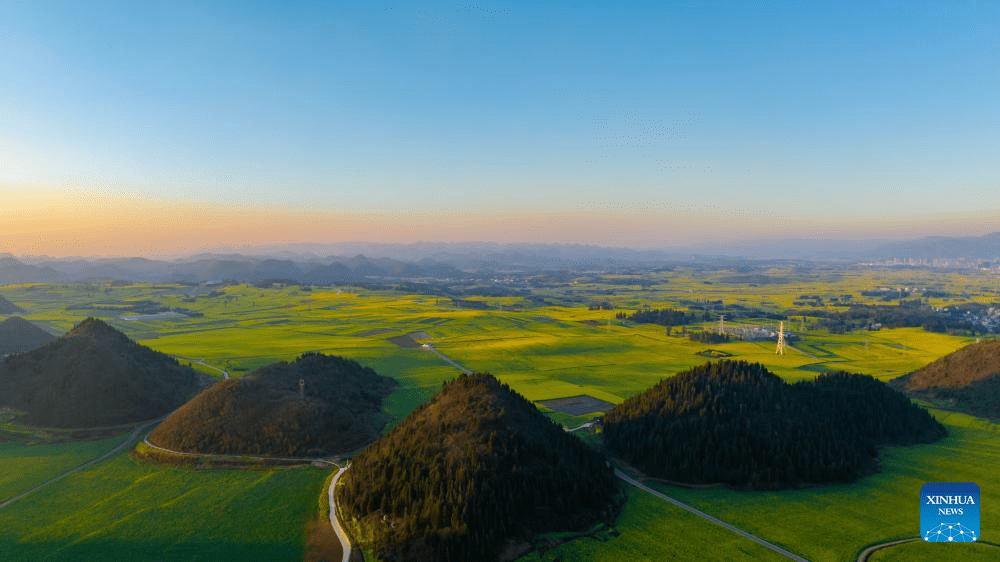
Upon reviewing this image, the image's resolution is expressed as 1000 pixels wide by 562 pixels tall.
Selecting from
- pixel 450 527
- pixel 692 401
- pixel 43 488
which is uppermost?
pixel 692 401

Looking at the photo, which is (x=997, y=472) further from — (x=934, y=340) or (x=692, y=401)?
(x=934, y=340)

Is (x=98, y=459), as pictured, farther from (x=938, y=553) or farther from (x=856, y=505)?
(x=938, y=553)

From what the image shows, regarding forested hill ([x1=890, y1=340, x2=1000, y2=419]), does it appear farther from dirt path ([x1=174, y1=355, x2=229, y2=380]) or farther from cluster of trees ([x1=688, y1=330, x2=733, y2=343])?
dirt path ([x1=174, y1=355, x2=229, y2=380])

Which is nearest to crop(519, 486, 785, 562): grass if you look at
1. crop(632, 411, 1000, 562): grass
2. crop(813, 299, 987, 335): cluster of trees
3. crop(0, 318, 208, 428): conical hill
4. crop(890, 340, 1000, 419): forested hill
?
crop(632, 411, 1000, 562): grass

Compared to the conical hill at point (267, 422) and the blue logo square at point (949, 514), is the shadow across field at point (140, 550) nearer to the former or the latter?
the conical hill at point (267, 422)

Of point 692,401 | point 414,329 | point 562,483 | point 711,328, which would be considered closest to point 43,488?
point 562,483
